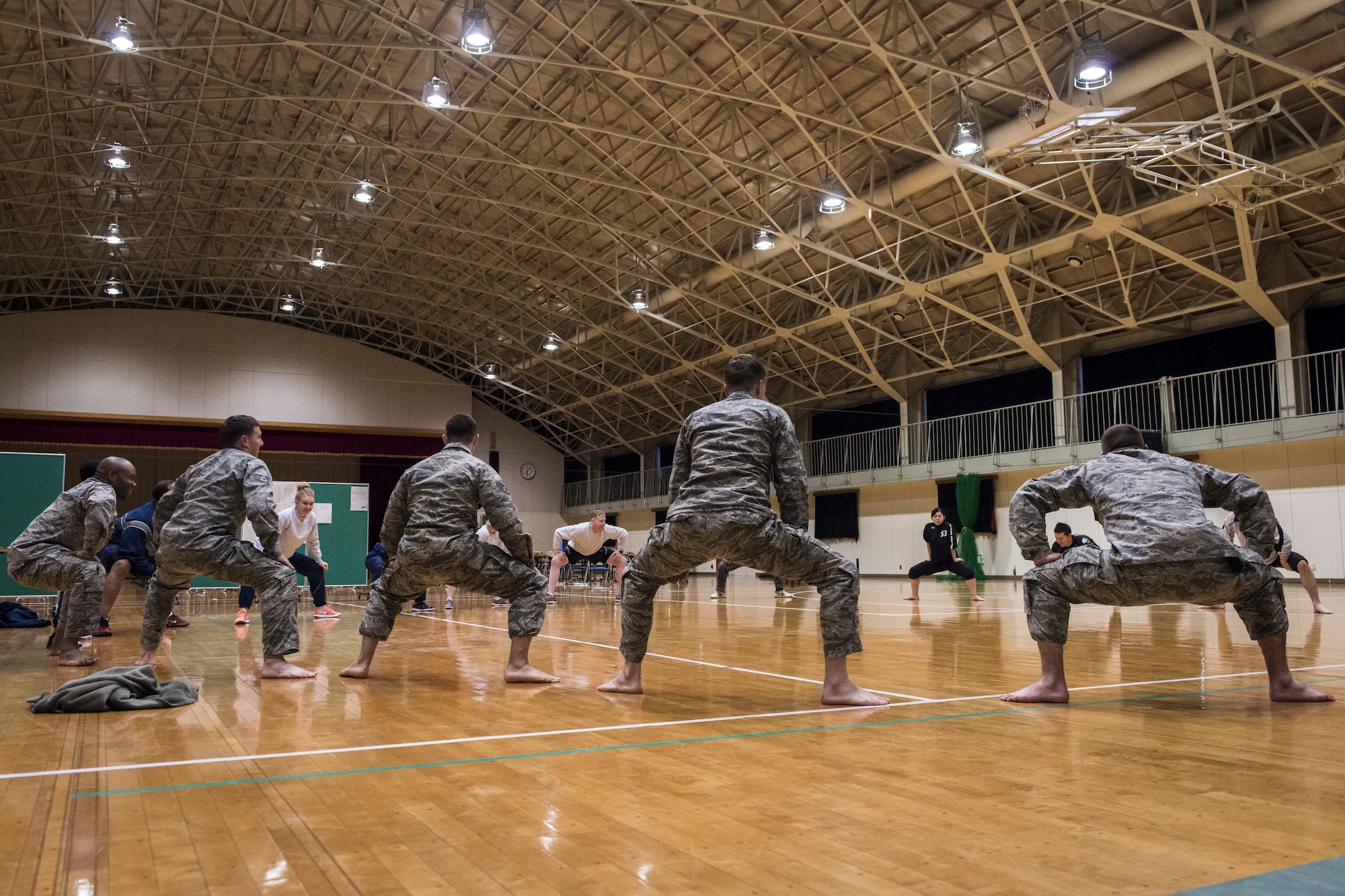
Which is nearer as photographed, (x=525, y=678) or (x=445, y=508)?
(x=525, y=678)

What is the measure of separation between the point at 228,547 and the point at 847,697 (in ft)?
13.5

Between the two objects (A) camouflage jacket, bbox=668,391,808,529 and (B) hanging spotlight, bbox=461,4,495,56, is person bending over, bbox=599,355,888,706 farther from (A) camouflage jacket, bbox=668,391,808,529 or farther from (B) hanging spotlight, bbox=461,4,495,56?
(B) hanging spotlight, bbox=461,4,495,56

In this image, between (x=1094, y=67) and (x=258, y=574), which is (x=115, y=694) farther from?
(x=1094, y=67)

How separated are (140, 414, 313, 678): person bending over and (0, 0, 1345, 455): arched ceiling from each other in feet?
45.2

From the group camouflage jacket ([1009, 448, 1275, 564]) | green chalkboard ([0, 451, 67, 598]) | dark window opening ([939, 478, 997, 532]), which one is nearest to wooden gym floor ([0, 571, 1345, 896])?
camouflage jacket ([1009, 448, 1275, 564])

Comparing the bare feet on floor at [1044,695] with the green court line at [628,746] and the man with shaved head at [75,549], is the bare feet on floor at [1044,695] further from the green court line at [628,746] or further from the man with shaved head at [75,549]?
the man with shaved head at [75,549]

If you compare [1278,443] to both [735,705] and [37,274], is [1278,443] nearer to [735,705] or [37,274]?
[735,705]

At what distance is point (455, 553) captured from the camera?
5.93m

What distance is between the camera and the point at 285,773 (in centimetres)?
325

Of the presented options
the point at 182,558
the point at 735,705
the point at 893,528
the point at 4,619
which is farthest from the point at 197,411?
the point at 735,705

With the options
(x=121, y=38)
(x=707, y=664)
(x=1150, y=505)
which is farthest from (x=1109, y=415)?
(x=121, y=38)

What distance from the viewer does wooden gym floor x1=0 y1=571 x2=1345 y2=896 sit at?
7.33 ft

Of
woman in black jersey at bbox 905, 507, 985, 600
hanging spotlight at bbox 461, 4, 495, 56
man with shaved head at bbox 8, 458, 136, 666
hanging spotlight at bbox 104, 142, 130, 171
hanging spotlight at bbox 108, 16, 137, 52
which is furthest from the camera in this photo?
hanging spotlight at bbox 104, 142, 130, 171

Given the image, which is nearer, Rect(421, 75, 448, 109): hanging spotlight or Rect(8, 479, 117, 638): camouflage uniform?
Rect(8, 479, 117, 638): camouflage uniform
